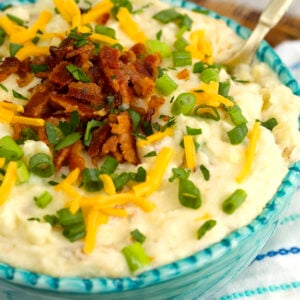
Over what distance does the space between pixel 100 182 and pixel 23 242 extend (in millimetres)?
355

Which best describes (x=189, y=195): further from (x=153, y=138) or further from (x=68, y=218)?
(x=68, y=218)

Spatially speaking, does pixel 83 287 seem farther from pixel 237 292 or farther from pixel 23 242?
pixel 237 292

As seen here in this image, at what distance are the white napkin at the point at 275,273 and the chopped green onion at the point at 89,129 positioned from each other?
92 cm

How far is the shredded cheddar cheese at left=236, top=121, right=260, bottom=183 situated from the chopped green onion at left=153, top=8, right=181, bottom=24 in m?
0.90

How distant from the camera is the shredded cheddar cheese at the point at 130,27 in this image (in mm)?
3096

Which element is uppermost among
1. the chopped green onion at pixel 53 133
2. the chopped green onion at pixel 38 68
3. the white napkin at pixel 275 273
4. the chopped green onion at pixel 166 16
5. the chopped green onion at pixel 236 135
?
the chopped green onion at pixel 166 16

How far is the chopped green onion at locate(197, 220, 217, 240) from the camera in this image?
88.1 inches

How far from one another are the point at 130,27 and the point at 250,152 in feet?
3.29

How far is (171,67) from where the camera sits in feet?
9.72

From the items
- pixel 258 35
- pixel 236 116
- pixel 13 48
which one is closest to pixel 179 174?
pixel 236 116

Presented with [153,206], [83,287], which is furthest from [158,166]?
[83,287]

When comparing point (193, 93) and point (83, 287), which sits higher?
point (193, 93)

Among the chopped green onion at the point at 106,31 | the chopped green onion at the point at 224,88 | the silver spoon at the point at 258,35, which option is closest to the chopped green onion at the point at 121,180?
the chopped green onion at the point at 224,88

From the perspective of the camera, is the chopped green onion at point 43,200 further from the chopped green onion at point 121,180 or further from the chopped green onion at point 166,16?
the chopped green onion at point 166,16
